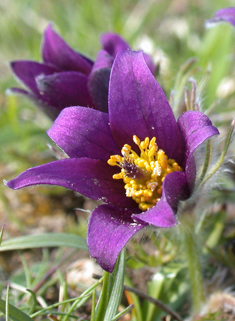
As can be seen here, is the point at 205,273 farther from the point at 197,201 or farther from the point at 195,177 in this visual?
the point at 195,177

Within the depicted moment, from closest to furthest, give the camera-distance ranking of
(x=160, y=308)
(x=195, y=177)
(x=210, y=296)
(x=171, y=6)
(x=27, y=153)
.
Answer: (x=195, y=177) → (x=160, y=308) → (x=210, y=296) → (x=27, y=153) → (x=171, y=6)

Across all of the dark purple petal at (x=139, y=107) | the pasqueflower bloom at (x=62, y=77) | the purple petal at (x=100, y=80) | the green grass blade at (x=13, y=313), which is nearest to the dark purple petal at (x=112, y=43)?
the pasqueflower bloom at (x=62, y=77)

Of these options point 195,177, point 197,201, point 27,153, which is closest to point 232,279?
point 197,201

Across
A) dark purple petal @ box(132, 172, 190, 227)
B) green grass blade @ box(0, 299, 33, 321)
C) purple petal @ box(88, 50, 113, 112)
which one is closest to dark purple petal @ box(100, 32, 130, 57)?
purple petal @ box(88, 50, 113, 112)

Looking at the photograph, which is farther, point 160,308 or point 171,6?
point 171,6

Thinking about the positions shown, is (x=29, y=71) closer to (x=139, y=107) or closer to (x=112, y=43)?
(x=112, y=43)
